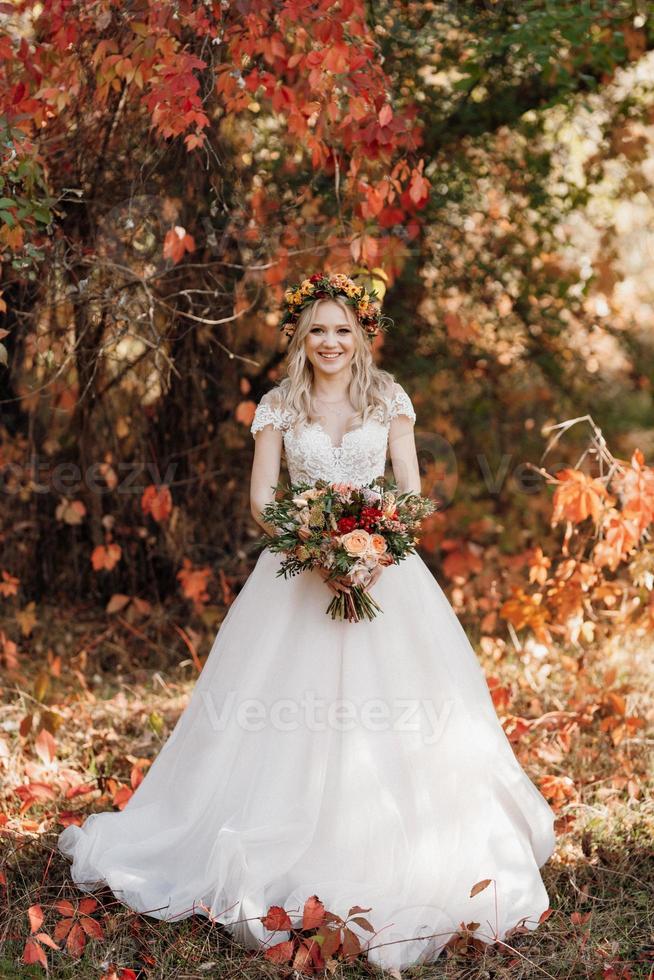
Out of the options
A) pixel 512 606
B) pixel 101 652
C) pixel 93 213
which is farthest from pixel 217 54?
pixel 101 652

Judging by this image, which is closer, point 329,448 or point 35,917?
point 35,917

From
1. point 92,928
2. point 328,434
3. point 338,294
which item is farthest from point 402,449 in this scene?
point 92,928

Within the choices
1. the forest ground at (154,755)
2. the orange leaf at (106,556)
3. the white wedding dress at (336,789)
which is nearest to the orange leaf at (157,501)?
the orange leaf at (106,556)

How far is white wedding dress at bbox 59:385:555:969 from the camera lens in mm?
3014

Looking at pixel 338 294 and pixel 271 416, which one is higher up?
pixel 338 294

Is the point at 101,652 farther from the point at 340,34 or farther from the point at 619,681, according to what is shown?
the point at 340,34

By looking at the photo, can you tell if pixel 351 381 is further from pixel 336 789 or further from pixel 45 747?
pixel 45 747

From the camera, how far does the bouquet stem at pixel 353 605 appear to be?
319cm

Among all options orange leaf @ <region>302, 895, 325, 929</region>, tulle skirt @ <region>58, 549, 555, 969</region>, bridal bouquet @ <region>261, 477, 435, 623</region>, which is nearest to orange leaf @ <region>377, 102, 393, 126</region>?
bridal bouquet @ <region>261, 477, 435, 623</region>

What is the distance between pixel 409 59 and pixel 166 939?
477 centimetres

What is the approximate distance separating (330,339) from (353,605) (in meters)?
0.99

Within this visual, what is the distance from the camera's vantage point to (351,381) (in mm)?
3678

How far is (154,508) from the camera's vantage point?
17.7ft

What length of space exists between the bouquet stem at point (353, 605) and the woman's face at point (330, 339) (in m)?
0.86
